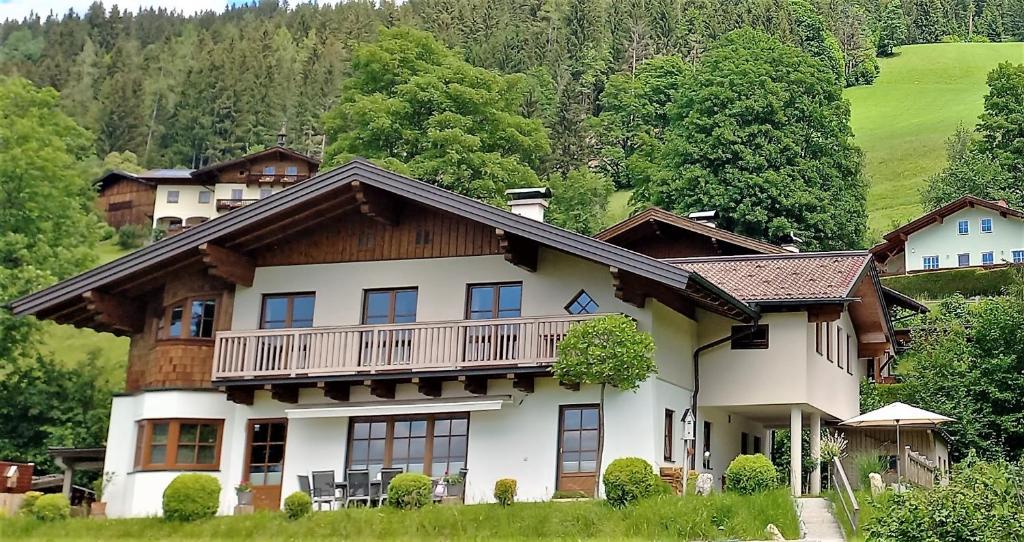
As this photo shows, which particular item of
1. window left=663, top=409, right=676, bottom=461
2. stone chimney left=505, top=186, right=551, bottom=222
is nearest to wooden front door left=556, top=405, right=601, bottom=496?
window left=663, top=409, right=676, bottom=461

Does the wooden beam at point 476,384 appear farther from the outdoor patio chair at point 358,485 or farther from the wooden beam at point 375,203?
the wooden beam at point 375,203

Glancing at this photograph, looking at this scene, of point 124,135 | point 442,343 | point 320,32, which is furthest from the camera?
point 320,32

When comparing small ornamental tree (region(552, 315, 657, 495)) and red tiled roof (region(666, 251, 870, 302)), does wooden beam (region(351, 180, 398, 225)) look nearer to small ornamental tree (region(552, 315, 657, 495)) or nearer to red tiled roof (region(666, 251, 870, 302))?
small ornamental tree (region(552, 315, 657, 495))

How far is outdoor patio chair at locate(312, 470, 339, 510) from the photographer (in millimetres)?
23750

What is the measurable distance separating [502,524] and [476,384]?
4578mm

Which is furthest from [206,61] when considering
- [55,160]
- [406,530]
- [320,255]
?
[406,530]

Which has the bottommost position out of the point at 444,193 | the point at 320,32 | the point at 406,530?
the point at 406,530

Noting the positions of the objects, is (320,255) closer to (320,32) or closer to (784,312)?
(784,312)

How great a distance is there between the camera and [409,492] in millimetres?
21547

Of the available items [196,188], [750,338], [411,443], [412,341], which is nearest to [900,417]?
[750,338]

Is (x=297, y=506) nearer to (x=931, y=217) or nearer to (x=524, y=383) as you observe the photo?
(x=524, y=383)

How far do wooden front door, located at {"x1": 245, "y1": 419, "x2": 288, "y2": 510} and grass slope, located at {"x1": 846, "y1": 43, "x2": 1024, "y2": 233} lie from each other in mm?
59504

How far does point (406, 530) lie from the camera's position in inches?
814

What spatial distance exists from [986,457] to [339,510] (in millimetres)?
18946
